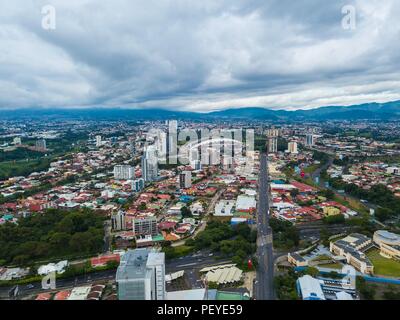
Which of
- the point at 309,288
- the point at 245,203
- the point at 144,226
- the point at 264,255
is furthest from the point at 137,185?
the point at 309,288

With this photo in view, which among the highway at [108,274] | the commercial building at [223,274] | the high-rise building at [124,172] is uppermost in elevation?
the high-rise building at [124,172]

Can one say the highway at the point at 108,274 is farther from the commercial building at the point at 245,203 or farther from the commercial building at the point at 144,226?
the commercial building at the point at 245,203

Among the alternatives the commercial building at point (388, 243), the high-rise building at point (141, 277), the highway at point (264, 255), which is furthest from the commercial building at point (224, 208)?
the high-rise building at point (141, 277)

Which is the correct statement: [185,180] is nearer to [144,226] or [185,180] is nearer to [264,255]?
[144,226]

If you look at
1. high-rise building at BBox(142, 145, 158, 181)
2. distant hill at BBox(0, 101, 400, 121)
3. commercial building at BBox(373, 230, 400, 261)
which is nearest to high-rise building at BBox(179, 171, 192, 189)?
high-rise building at BBox(142, 145, 158, 181)

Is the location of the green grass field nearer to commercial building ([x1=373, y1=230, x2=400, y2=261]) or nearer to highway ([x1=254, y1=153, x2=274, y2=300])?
commercial building ([x1=373, y1=230, x2=400, y2=261])
